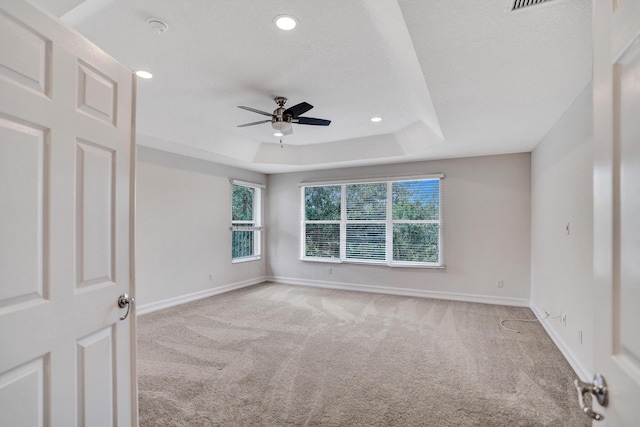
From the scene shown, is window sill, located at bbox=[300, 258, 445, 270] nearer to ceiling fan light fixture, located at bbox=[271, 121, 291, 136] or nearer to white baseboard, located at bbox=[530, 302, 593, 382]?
white baseboard, located at bbox=[530, 302, 593, 382]

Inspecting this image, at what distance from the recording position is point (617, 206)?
0.75 metres

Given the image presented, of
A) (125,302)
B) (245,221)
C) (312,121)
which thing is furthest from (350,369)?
(245,221)

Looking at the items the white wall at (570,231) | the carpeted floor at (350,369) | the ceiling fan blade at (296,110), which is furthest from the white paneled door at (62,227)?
the white wall at (570,231)

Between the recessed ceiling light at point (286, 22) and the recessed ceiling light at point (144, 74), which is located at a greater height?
the recessed ceiling light at point (286, 22)

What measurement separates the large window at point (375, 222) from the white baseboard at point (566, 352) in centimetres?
170

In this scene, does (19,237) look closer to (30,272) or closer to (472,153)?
(30,272)

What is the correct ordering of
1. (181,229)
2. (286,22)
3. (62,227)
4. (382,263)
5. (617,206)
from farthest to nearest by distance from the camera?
1. (382,263)
2. (181,229)
3. (286,22)
4. (62,227)
5. (617,206)

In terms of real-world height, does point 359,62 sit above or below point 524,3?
above

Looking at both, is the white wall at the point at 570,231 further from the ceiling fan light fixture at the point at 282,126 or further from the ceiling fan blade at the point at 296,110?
the ceiling fan light fixture at the point at 282,126

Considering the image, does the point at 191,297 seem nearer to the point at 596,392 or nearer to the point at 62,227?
the point at 62,227

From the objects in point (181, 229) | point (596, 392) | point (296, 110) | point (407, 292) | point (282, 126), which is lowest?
point (407, 292)

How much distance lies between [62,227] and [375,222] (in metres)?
5.14

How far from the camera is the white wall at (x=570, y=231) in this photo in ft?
8.56

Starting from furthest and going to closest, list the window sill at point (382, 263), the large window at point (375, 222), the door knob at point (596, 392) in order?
the large window at point (375, 222)
the window sill at point (382, 263)
the door knob at point (596, 392)
